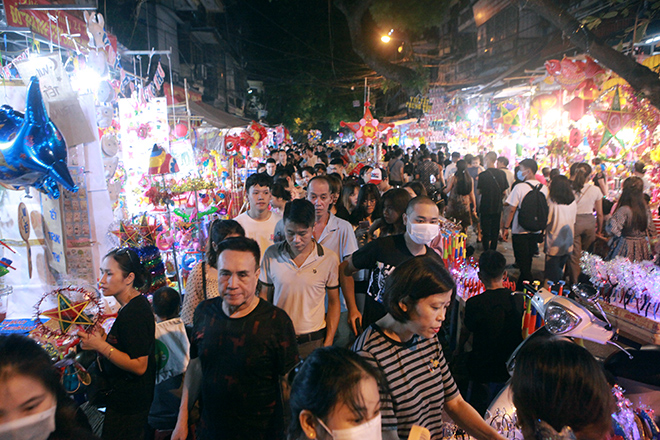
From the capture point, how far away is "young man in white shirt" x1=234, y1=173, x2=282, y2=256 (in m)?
4.20

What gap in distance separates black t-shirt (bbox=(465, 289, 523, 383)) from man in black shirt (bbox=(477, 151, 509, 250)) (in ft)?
17.4

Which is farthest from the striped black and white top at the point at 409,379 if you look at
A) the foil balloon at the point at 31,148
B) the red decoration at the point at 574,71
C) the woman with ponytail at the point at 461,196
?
the woman with ponytail at the point at 461,196

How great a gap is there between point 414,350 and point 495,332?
1.53 m

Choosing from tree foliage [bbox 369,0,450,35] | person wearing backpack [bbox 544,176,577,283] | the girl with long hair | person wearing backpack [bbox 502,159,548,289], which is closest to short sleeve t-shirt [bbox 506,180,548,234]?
person wearing backpack [bbox 502,159,548,289]

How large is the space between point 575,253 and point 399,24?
13664 mm

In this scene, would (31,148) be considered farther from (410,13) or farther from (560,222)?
(410,13)

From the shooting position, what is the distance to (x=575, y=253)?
6.53 meters

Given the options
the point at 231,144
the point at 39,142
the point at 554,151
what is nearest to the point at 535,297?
the point at 39,142

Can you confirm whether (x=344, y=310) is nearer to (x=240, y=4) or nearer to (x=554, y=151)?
(x=554, y=151)

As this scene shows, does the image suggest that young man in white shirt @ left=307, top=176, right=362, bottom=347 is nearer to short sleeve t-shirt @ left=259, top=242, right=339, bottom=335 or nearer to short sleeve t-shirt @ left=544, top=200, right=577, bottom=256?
short sleeve t-shirt @ left=259, top=242, right=339, bottom=335

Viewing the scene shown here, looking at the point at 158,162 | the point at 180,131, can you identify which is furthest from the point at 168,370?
the point at 180,131

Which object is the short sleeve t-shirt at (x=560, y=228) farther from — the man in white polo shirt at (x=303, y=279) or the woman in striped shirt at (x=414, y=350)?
the woman in striped shirt at (x=414, y=350)

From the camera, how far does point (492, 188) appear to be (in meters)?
8.10

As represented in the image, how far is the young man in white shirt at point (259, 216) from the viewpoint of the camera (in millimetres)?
4203
